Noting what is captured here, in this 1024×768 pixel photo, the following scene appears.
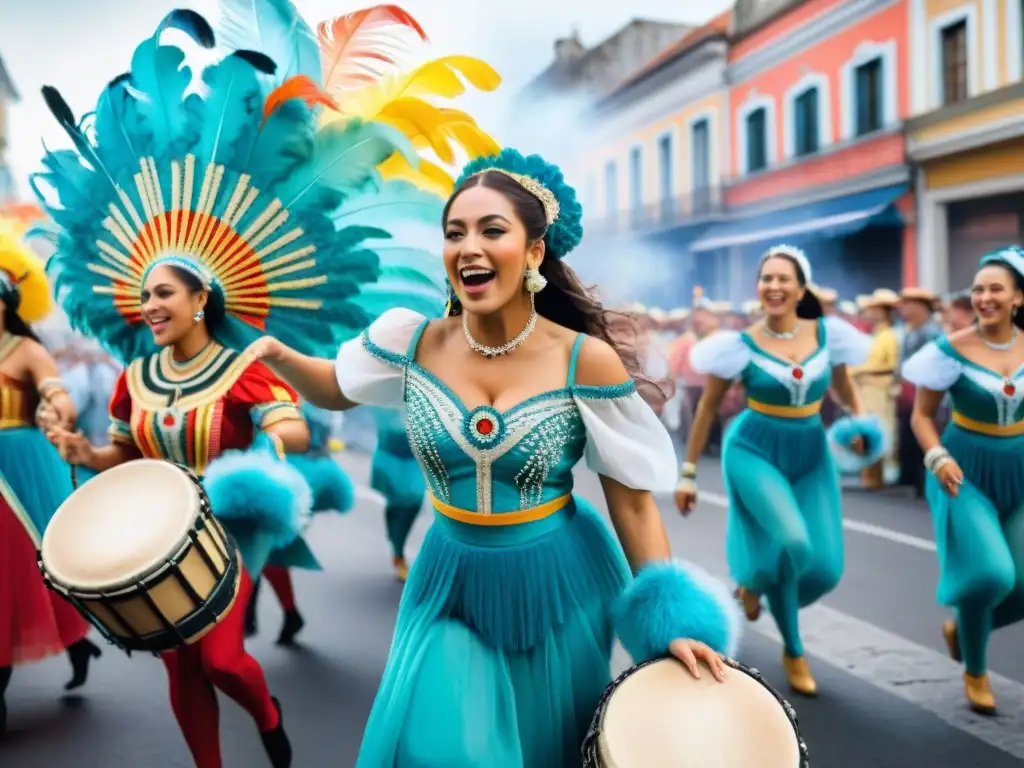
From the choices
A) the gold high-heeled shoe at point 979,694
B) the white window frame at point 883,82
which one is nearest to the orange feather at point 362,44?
the gold high-heeled shoe at point 979,694

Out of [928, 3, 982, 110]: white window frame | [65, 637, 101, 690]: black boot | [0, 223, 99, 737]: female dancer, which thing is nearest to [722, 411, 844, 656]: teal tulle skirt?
[0, 223, 99, 737]: female dancer

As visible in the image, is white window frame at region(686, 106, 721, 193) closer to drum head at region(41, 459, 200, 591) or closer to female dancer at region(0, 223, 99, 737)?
female dancer at region(0, 223, 99, 737)

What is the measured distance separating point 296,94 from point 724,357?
2535mm

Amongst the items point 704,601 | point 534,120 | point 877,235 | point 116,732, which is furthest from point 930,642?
point 877,235

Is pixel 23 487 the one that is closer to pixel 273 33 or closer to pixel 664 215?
pixel 273 33

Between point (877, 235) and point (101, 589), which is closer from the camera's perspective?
point (101, 589)

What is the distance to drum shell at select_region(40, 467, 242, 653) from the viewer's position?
2832 millimetres

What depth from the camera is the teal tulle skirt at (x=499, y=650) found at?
2420 mm

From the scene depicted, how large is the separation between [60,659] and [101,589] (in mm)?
3288

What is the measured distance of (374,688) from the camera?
4.86 meters

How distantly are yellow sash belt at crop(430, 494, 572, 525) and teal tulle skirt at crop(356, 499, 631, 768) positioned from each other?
0.02m

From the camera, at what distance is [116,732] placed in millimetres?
4430

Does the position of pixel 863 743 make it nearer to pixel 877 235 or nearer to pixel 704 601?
pixel 704 601

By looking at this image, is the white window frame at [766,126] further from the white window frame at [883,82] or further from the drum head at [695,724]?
the drum head at [695,724]
